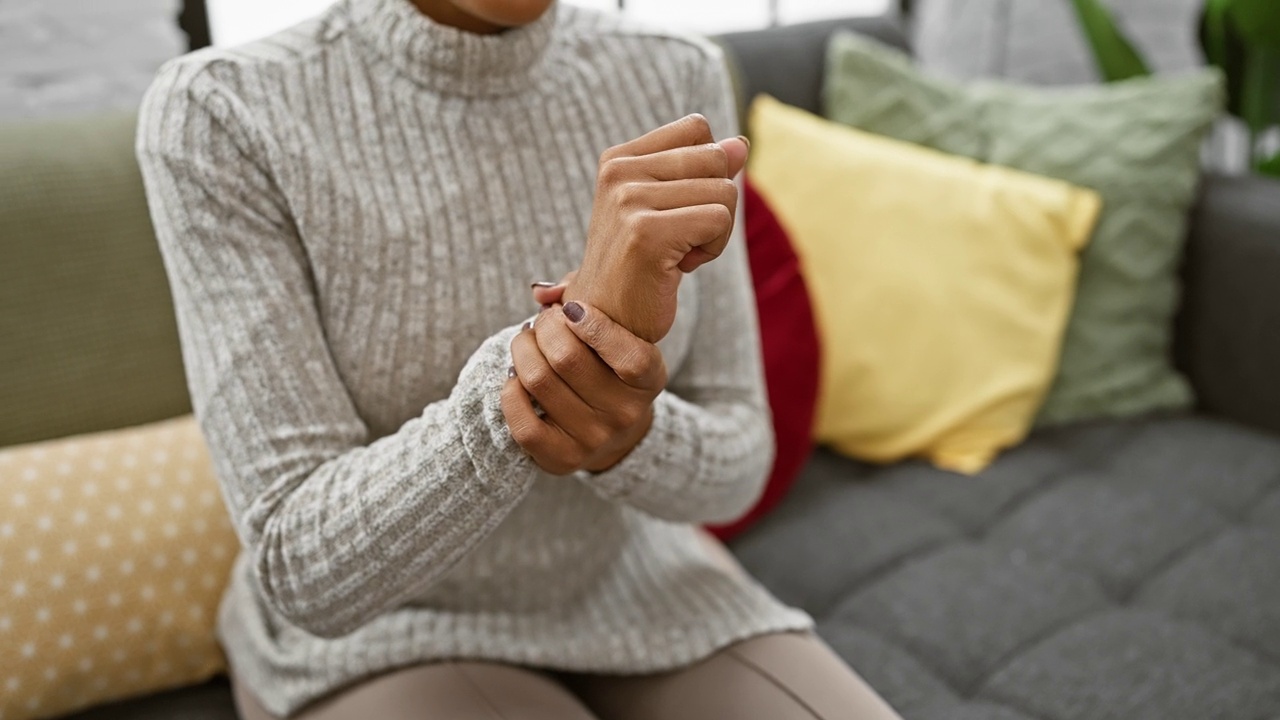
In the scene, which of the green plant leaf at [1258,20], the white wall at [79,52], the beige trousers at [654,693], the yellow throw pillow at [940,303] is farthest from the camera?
the green plant leaf at [1258,20]

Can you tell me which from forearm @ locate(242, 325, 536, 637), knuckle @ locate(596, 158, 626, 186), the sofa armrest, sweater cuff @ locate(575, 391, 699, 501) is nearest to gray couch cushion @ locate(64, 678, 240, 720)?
Result: forearm @ locate(242, 325, 536, 637)

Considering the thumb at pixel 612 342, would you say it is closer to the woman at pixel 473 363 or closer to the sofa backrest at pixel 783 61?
the woman at pixel 473 363

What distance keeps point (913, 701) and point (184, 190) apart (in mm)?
747

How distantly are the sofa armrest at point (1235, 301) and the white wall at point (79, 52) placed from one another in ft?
4.54

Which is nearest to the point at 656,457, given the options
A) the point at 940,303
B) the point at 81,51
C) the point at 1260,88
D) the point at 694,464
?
the point at 694,464

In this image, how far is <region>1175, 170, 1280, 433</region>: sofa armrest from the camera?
1453mm

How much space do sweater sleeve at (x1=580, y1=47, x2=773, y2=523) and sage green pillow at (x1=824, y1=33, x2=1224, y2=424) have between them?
67 centimetres

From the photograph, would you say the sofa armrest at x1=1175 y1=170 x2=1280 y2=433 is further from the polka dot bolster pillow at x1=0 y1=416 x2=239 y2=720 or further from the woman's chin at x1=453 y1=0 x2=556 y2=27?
the polka dot bolster pillow at x1=0 y1=416 x2=239 y2=720

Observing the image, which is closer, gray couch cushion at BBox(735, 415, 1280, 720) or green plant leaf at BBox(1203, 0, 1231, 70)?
gray couch cushion at BBox(735, 415, 1280, 720)

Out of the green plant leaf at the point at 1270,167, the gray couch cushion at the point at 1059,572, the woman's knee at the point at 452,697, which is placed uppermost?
the green plant leaf at the point at 1270,167

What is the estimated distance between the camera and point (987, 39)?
2.12 meters

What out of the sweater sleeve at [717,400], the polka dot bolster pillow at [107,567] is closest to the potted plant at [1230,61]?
the sweater sleeve at [717,400]

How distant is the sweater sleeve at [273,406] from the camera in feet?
2.39

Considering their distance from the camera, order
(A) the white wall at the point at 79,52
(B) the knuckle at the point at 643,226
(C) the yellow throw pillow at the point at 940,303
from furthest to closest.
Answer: (C) the yellow throw pillow at the point at 940,303 < (A) the white wall at the point at 79,52 < (B) the knuckle at the point at 643,226
